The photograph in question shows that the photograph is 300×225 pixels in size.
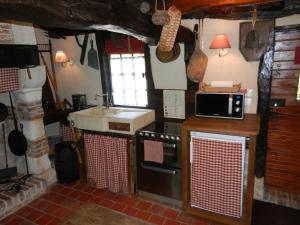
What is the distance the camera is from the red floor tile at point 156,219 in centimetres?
267

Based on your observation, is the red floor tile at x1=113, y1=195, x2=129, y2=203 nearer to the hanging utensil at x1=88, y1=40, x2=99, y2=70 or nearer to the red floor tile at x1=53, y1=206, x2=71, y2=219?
the red floor tile at x1=53, y1=206, x2=71, y2=219

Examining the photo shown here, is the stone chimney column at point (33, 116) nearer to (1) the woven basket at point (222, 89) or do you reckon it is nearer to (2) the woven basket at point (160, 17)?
(2) the woven basket at point (160, 17)

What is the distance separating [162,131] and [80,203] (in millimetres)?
1454

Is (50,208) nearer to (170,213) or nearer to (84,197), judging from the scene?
(84,197)

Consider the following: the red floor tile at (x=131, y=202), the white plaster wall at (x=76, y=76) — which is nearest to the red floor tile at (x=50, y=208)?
the red floor tile at (x=131, y=202)

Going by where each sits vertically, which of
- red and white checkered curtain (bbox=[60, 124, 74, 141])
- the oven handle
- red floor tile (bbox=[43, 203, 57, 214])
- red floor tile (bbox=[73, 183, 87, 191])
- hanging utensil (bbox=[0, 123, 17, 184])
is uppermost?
red and white checkered curtain (bbox=[60, 124, 74, 141])

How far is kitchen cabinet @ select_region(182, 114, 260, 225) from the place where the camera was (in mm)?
2355

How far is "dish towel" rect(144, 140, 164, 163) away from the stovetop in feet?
0.28

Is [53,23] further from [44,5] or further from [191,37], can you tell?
[191,37]

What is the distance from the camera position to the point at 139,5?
6.75 ft

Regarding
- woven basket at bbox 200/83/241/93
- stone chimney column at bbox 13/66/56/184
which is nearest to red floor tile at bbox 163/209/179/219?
woven basket at bbox 200/83/241/93

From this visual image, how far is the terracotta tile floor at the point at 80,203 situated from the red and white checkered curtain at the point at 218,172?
0.99 feet

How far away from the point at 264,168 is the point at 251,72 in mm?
1268

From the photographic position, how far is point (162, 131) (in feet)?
9.50
